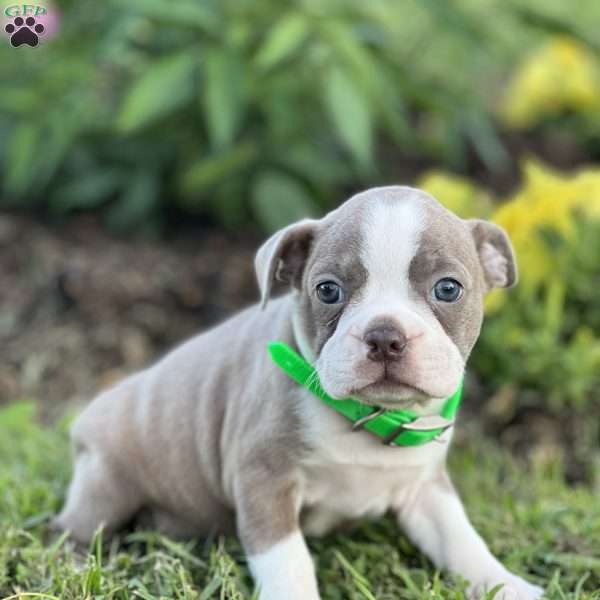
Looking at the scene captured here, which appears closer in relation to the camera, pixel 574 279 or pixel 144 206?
pixel 574 279

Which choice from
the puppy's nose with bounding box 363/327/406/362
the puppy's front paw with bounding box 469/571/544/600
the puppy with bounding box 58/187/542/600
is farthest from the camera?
the puppy's front paw with bounding box 469/571/544/600

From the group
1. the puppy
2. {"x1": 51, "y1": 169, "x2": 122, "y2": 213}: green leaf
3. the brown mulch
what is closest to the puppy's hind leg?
the puppy

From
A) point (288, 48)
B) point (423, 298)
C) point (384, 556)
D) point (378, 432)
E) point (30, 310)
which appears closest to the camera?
point (423, 298)

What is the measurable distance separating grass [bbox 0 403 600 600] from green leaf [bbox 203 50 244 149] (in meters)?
2.03

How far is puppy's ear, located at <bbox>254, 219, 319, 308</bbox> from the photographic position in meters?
2.98

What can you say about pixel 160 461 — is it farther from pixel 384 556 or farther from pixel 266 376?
pixel 384 556

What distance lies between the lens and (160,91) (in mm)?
5398

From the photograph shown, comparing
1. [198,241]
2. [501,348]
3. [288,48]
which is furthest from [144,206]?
[501,348]

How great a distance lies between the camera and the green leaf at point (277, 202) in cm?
565

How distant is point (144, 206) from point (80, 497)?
2796mm

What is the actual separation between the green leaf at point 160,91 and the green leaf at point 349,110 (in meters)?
Answer: 0.76

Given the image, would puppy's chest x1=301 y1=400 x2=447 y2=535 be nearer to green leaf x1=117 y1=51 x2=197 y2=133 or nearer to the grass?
the grass

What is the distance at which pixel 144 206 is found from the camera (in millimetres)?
6086

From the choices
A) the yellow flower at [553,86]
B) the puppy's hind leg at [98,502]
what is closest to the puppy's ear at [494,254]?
the puppy's hind leg at [98,502]
